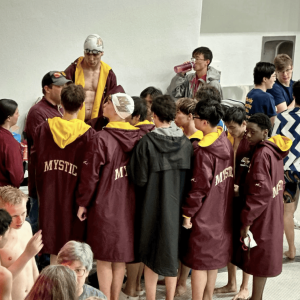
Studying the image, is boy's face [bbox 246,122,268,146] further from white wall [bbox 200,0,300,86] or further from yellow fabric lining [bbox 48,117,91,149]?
white wall [bbox 200,0,300,86]

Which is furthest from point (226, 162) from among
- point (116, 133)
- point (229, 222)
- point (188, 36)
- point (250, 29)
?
point (250, 29)

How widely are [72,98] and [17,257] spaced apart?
118 centimetres

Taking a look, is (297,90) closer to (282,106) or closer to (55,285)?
(282,106)

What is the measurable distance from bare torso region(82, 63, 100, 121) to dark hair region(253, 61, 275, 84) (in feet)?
5.39

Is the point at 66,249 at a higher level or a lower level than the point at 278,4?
lower

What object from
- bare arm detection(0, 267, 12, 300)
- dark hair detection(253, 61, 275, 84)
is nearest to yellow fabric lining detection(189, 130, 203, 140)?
dark hair detection(253, 61, 275, 84)

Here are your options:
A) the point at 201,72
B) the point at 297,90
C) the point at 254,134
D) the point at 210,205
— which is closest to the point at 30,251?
the point at 210,205

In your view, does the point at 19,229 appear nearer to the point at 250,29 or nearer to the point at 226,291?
the point at 226,291

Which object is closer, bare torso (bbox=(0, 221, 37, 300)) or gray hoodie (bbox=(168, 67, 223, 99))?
bare torso (bbox=(0, 221, 37, 300))

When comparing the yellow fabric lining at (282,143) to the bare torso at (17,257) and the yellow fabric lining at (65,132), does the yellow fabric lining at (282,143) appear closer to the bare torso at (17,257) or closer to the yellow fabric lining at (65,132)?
the yellow fabric lining at (65,132)

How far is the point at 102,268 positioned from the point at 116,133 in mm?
974

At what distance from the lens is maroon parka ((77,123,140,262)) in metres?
3.32

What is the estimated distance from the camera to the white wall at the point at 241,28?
8.07 m

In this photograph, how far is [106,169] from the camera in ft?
11.0
